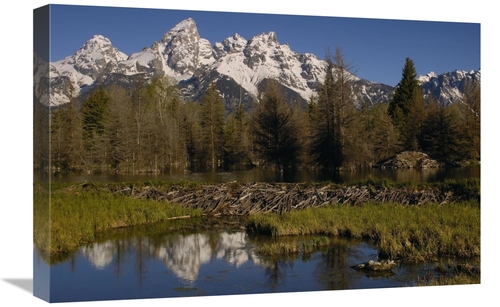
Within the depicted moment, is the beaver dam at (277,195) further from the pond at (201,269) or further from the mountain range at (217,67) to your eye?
the mountain range at (217,67)

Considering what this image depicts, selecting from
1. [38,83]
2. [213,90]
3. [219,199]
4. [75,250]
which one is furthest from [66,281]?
[213,90]

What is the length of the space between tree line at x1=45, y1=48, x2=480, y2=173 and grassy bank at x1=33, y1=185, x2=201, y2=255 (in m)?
0.64

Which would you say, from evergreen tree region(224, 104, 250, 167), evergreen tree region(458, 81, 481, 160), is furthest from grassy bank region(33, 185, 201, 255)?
evergreen tree region(458, 81, 481, 160)

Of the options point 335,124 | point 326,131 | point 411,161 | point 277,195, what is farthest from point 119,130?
point 411,161

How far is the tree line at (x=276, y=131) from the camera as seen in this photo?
13.3 meters

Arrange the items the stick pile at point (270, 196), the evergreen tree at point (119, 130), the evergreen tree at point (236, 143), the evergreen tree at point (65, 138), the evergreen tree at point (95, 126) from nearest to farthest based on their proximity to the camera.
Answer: the evergreen tree at point (65, 138) → the evergreen tree at point (95, 126) → the stick pile at point (270, 196) → the evergreen tree at point (119, 130) → the evergreen tree at point (236, 143)

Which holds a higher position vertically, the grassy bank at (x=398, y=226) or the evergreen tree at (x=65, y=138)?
the evergreen tree at (x=65, y=138)

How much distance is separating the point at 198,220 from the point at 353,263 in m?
5.34

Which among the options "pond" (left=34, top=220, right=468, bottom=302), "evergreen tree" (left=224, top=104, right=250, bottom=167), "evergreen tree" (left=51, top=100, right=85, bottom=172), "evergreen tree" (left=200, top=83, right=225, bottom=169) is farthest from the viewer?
"evergreen tree" (left=200, top=83, right=225, bottom=169)

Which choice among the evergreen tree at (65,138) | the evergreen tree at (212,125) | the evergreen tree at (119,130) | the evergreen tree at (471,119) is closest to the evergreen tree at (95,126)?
the evergreen tree at (119,130)

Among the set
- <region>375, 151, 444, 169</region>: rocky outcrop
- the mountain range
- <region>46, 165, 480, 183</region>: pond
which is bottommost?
<region>46, 165, 480, 183</region>: pond

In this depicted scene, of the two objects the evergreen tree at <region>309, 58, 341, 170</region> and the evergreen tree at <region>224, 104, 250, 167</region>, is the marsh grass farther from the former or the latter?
the evergreen tree at <region>224, 104, 250, 167</region>

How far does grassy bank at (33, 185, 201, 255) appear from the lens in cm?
949

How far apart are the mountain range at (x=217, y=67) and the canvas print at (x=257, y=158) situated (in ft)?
0.17
